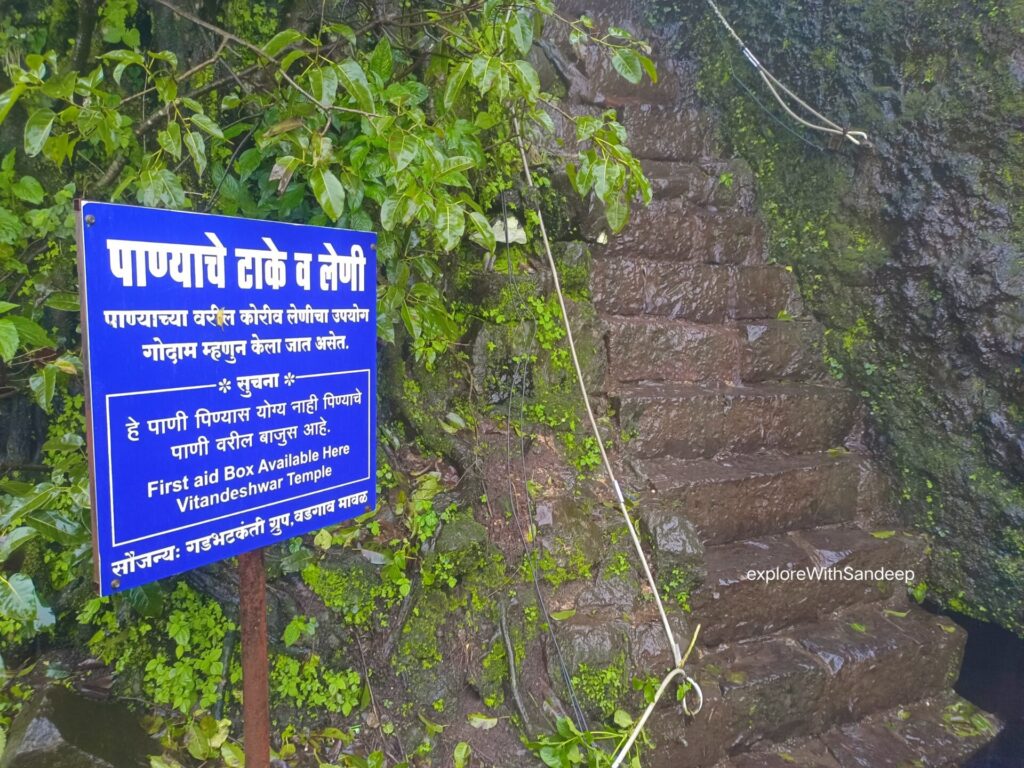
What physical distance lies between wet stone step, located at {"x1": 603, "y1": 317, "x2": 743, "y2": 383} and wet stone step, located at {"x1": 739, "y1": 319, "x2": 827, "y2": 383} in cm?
8

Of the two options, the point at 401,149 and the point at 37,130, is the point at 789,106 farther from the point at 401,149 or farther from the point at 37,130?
the point at 37,130

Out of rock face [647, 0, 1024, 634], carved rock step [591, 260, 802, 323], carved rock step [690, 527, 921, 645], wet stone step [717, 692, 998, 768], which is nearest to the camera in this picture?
wet stone step [717, 692, 998, 768]

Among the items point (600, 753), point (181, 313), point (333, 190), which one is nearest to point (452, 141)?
point (333, 190)

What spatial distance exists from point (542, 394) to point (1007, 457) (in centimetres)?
236

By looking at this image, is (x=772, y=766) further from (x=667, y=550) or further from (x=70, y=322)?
(x=70, y=322)

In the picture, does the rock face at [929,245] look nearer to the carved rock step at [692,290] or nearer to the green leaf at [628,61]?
the carved rock step at [692,290]

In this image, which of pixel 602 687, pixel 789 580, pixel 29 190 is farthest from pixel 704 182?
pixel 29 190

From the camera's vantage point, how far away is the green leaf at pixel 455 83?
192 centimetres

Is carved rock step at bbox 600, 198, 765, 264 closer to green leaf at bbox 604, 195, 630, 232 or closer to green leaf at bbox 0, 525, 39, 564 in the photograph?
green leaf at bbox 604, 195, 630, 232

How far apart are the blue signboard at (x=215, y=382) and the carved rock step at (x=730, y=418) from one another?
70.1 inches

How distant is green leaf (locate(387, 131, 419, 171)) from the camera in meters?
1.70

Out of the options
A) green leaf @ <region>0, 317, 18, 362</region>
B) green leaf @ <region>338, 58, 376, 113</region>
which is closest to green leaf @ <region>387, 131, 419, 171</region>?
green leaf @ <region>338, 58, 376, 113</region>

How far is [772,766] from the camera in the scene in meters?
2.54

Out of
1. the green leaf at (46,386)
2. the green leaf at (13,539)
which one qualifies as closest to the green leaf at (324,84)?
the green leaf at (46,386)
